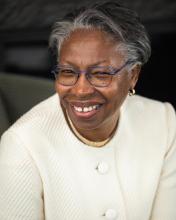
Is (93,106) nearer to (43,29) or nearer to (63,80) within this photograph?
(63,80)

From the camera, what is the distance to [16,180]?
140 centimetres

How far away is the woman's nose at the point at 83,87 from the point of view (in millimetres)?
1361

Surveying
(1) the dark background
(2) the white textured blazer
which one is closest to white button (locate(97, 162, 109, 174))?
(2) the white textured blazer

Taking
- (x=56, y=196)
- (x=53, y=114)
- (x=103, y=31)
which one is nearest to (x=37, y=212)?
(x=56, y=196)

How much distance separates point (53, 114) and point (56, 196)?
0.27m

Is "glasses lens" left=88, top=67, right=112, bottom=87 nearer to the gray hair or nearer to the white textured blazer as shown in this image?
the gray hair

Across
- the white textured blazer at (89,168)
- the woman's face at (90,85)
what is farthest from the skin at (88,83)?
the white textured blazer at (89,168)

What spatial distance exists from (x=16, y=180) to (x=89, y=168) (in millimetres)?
267

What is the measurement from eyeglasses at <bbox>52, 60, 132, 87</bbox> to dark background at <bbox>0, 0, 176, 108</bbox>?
1.28m

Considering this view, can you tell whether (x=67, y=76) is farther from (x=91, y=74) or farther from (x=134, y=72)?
(x=134, y=72)

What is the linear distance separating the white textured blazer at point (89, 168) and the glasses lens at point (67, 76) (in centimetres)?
17

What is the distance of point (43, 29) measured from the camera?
2656mm

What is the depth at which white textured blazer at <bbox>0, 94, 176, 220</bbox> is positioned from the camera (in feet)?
4.65

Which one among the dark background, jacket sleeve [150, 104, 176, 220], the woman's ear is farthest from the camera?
the dark background
